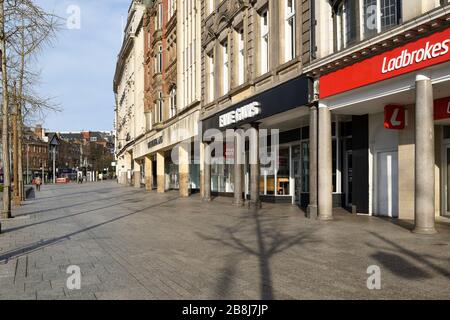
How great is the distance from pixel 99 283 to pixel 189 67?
25.8m

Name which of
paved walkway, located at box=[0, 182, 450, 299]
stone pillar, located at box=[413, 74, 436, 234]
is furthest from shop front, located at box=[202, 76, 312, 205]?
stone pillar, located at box=[413, 74, 436, 234]

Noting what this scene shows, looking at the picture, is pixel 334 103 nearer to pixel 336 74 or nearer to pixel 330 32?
pixel 336 74

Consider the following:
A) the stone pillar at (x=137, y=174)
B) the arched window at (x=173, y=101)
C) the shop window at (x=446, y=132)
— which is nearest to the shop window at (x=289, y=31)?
the shop window at (x=446, y=132)

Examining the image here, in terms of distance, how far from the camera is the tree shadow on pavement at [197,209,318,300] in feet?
23.6

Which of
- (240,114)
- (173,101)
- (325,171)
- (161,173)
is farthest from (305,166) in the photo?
(161,173)

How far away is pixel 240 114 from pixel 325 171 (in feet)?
23.4

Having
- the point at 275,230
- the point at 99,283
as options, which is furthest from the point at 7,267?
the point at 275,230

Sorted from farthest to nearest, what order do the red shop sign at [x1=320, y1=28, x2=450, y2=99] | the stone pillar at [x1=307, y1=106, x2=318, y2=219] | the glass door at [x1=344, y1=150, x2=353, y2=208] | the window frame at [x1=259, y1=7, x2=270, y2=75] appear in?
the window frame at [x1=259, y1=7, x2=270, y2=75]
the glass door at [x1=344, y1=150, x2=353, y2=208]
the stone pillar at [x1=307, y1=106, x2=318, y2=219]
the red shop sign at [x1=320, y1=28, x2=450, y2=99]

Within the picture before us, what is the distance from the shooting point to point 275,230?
13422 millimetres

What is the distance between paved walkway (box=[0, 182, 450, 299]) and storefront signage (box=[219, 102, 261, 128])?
590cm

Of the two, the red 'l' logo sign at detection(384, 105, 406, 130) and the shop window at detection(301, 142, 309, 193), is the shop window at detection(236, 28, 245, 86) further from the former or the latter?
the red 'l' logo sign at detection(384, 105, 406, 130)

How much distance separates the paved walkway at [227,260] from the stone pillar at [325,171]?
0.55 meters

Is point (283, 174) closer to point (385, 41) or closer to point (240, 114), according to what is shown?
point (240, 114)

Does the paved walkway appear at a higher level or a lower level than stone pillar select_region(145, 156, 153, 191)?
lower
